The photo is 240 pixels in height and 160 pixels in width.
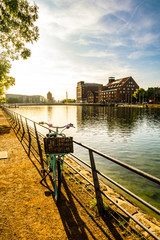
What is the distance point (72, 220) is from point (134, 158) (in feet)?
33.6

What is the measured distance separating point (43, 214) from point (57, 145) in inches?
62.0

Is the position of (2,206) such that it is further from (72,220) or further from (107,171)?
(107,171)

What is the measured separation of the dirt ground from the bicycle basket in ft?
4.60

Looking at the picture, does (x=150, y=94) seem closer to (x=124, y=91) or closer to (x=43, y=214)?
(x=124, y=91)

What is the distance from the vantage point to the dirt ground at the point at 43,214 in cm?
309

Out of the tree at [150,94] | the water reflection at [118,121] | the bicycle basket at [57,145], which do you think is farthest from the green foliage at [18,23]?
the tree at [150,94]

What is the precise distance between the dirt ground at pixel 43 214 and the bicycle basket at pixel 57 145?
4.60 feet

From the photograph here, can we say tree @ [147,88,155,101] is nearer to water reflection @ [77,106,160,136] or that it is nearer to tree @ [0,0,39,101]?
water reflection @ [77,106,160,136]

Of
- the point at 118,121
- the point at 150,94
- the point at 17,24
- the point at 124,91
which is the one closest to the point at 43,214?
the point at 17,24

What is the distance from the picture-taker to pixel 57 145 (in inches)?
145

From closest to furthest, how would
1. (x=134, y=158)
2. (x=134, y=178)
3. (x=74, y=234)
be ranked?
(x=74, y=234), (x=134, y=178), (x=134, y=158)

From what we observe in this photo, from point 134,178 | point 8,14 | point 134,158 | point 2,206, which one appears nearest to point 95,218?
point 2,206

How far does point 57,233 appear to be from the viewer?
311cm

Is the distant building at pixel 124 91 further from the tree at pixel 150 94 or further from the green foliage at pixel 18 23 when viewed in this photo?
the green foliage at pixel 18 23
